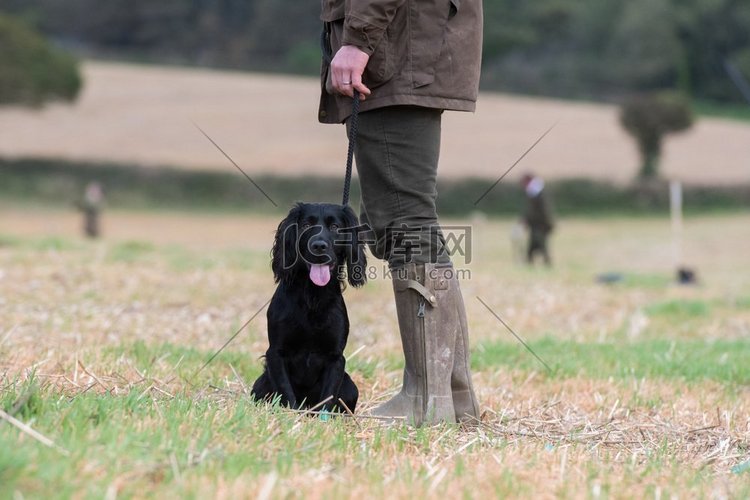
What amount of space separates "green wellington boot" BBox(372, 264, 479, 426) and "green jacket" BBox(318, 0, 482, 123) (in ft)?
2.64

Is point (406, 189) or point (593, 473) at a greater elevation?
point (406, 189)

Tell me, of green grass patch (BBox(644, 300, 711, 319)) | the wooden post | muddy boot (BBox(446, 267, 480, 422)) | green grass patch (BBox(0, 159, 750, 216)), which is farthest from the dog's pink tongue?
green grass patch (BBox(0, 159, 750, 216))

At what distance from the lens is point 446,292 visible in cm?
435

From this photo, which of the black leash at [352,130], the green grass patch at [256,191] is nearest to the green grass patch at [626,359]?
the black leash at [352,130]

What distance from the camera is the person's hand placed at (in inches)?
157

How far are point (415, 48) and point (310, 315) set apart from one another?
4.37 ft

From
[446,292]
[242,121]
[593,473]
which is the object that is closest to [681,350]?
[446,292]

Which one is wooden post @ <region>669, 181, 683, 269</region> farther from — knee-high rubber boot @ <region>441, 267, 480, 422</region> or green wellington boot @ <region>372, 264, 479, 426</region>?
green wellington boot @ <region>372, 264, 479, 426</region>

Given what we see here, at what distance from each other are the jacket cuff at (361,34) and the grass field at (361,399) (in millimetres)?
1615

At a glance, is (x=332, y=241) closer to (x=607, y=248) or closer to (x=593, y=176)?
(x=607, y=248)

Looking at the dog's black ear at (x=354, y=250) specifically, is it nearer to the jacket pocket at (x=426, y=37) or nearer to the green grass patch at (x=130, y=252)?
the jacket pocket at (x=426, y=37)

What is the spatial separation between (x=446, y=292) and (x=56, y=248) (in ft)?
35.1

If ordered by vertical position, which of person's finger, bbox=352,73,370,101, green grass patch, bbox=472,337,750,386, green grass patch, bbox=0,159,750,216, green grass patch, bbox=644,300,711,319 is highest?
green grass patch, bbox=0,159,750,216

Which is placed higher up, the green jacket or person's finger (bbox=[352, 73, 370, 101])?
the green jacket
